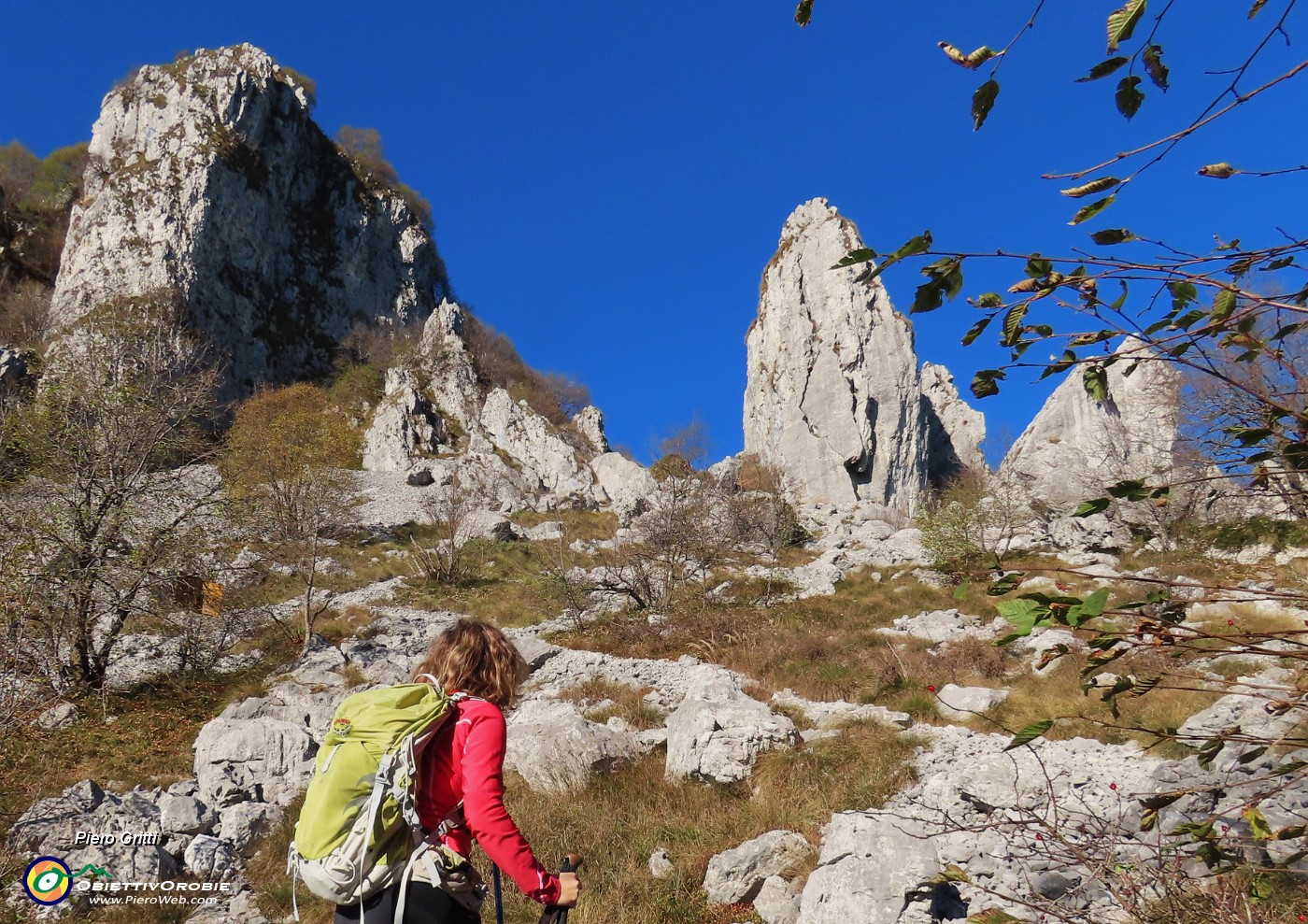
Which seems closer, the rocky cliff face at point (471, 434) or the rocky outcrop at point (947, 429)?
the rocky cliff face at point (471, 434)

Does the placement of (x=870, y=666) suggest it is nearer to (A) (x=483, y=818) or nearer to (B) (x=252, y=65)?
(A) (x=483, y=818)

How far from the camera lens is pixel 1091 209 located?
1217 millimetres

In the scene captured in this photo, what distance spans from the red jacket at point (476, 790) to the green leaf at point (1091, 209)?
7.93ft

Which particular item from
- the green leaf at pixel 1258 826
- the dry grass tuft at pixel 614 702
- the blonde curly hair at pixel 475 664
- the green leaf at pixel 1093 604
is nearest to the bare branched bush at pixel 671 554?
the dry grass tuft at pixel 614 702

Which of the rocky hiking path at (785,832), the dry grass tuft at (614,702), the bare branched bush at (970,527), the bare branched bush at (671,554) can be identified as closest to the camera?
the rocky hiking path at (785,832)

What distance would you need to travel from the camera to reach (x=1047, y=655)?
1.25 metres

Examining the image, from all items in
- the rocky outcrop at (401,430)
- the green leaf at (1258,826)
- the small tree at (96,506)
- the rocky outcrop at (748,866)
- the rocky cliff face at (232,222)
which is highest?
the rocky cliff face at (232,222)

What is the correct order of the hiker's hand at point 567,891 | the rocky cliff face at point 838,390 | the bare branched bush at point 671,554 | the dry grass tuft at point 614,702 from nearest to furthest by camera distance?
the hiker's hand at point 567,891, the dry grass tuft at point 614,702, the bare branched bush at point 671,554, the rocky cliff face at point 838,390

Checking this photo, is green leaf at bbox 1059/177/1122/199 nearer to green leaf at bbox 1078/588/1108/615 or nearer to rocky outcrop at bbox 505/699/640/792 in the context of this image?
green leaf at bbox 1078/588/1108/615

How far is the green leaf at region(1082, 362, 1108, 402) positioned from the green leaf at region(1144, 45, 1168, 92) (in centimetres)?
54

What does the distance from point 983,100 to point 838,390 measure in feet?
150

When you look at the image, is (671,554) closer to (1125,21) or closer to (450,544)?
(450,544)

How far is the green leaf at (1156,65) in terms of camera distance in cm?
117

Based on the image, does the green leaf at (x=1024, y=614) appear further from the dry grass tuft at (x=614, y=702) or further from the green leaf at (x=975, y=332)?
the dry grass tuft at (x=614, y=702)
